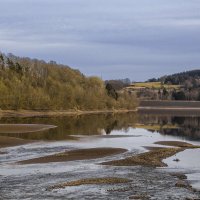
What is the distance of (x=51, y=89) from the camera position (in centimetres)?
14575

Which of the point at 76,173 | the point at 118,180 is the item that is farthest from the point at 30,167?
the point at 118,180

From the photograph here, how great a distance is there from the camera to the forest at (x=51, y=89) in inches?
5221

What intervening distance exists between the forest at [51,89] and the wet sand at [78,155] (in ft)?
282

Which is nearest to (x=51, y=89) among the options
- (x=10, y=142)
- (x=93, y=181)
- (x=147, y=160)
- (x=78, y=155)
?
(x=10, y=142)

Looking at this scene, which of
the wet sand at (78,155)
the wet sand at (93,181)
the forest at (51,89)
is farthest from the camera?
the forest at (51,89)

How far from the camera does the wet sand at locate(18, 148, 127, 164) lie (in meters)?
37.8

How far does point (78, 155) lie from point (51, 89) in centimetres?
10519

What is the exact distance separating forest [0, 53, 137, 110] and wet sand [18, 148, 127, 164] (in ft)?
282

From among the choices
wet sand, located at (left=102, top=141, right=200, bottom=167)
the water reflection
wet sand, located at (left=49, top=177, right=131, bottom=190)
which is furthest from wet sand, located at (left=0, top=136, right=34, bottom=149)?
wet sand, located at (left=49, top=177, right=131, bottom=190)

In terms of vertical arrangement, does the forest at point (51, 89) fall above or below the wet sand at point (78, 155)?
above

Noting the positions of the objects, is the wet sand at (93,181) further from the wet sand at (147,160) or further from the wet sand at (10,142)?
the wet sand at (10,142)

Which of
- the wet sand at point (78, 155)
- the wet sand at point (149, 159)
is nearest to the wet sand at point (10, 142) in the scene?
the wet sand at point (78, 155)

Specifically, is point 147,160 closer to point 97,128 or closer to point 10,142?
point 10,142

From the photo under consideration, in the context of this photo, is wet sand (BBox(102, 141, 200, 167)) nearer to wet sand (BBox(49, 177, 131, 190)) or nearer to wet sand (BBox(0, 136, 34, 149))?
wet sand (BBox(49, 177, 131, 190))
